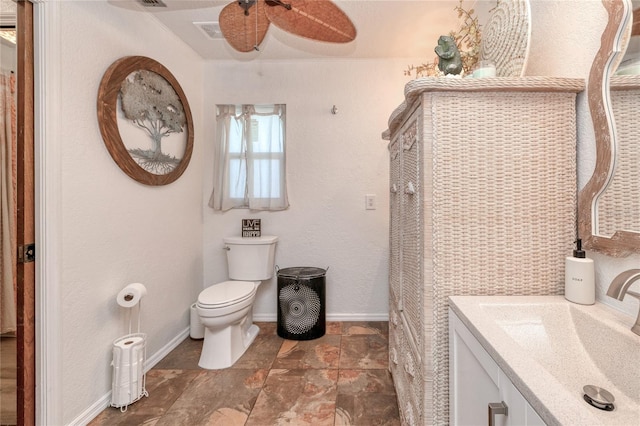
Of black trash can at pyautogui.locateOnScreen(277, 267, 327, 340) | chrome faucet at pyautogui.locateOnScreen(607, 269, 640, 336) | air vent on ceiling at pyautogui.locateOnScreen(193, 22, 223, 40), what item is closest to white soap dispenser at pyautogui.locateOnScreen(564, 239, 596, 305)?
chrome faucet at pyautogui.locateOnScreen(607, 269, 640, 336)

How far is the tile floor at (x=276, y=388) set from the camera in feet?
5.18

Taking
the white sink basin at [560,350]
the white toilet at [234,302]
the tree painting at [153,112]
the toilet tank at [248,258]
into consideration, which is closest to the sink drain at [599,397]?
the white sink basin at [560,350]

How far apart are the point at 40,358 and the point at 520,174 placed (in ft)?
6.95

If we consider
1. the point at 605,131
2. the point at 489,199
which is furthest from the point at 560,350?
the point at 605,131

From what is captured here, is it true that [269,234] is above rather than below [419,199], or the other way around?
below

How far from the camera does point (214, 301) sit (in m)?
2.00

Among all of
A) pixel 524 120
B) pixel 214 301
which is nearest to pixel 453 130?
pixel 524 120

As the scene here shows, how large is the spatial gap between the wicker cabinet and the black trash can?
1.41m

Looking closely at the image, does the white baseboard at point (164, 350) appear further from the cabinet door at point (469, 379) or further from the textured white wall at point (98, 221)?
the cabinet door at point (469, 379)

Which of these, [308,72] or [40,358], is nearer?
[40,358]

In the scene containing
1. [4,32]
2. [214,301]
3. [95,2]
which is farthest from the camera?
[214,301]

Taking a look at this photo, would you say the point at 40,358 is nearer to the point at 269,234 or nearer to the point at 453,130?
the point at 269,234

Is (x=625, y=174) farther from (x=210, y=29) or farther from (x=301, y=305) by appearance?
(x=210, y=29)

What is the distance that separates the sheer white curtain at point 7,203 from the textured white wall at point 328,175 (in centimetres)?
148
